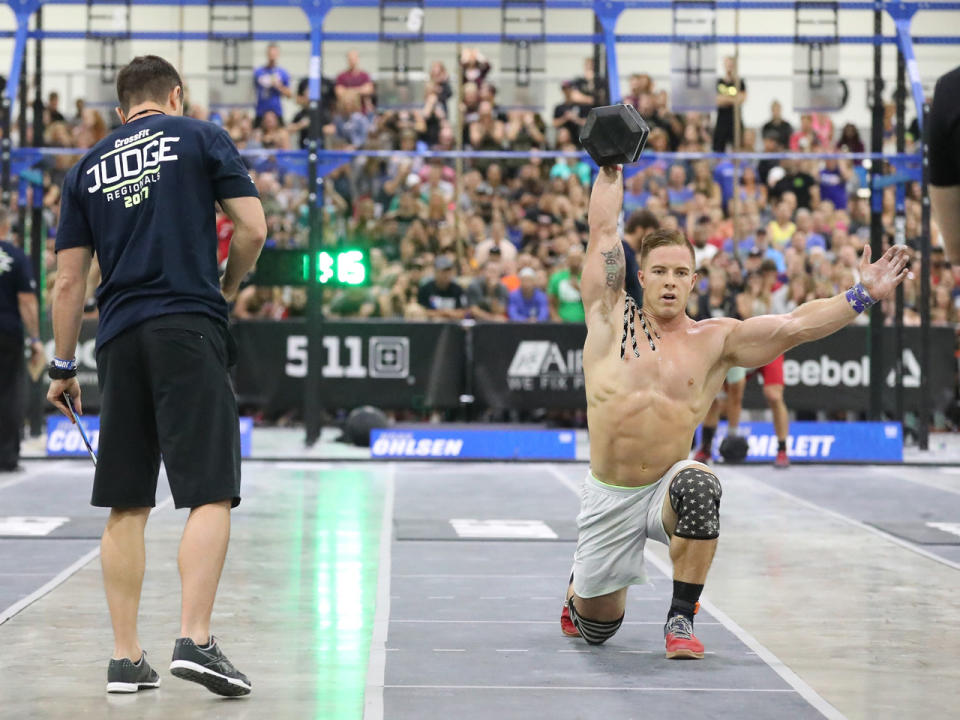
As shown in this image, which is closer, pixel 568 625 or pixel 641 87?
pixel 568 625

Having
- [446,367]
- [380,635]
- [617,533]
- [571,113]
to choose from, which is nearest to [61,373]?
[380,635]

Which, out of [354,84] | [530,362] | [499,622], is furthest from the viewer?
[354,84]

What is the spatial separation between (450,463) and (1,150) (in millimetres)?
5450

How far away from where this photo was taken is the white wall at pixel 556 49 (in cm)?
2080

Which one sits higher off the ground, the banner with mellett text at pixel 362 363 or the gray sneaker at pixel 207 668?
the banner with mellett text at pixel 362 363

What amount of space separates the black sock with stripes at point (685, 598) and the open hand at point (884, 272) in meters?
1.25

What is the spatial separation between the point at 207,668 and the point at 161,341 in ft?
3.41

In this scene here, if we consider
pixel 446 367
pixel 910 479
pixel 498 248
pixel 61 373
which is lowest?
Result: pixel 910 479

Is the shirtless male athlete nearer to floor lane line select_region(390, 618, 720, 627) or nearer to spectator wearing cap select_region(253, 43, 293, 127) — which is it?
floor lane line select_region(390, 618, 720, 627)

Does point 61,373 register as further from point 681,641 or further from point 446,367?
point 446,367

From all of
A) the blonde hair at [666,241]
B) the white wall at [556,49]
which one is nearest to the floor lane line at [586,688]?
the blonde hair at [666,241]

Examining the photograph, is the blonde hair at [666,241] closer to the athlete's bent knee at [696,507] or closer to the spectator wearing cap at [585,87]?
the athlete's bent knee at [696,507]

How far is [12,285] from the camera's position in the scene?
11727 millimetres

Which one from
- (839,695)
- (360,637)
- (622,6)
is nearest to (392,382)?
→ (622,6)
